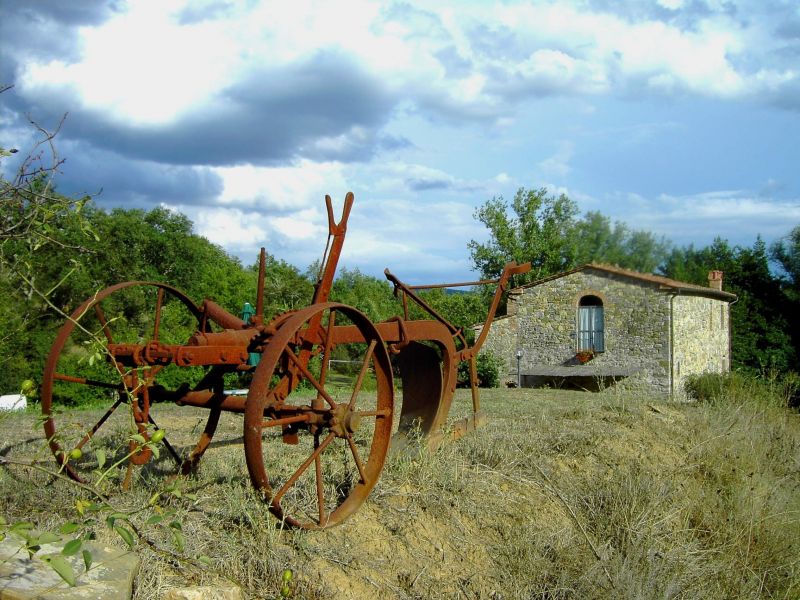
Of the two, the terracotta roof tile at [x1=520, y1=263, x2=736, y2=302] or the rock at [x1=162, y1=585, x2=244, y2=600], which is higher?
the terracotta roof tile at [x1=520, y1=263, x2=736, y2=302]

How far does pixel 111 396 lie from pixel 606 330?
553 inches

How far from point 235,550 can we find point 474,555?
1605 millimetres

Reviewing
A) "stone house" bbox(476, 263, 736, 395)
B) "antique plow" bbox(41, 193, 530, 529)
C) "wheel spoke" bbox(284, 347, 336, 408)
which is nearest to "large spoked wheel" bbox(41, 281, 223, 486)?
"antique plow" bbox(41, 193, 530, 529)

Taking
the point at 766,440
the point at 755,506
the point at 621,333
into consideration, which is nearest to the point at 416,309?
the point at 621,333

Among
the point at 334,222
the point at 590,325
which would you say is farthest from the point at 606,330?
the point at 334,222

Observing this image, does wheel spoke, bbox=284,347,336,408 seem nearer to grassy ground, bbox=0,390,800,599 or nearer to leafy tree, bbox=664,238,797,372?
grassy ground, bbox=0,390,800,599

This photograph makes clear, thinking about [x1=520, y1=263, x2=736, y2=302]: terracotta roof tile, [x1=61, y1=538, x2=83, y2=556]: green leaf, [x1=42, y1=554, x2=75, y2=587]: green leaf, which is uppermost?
[x1=520, y1=263, x2=736, y2=302]: terracotta roof tile

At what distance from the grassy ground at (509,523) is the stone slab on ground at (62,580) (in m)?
0.18

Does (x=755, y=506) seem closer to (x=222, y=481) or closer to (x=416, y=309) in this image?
(x=222, y=481)

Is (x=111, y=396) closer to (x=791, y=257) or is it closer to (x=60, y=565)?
(x=60, y=565)

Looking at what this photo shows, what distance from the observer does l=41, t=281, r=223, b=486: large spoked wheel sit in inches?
128

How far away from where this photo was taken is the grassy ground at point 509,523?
4188mm

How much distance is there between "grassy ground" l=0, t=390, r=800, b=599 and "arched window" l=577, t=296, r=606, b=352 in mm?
14676

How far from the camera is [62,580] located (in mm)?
3096
